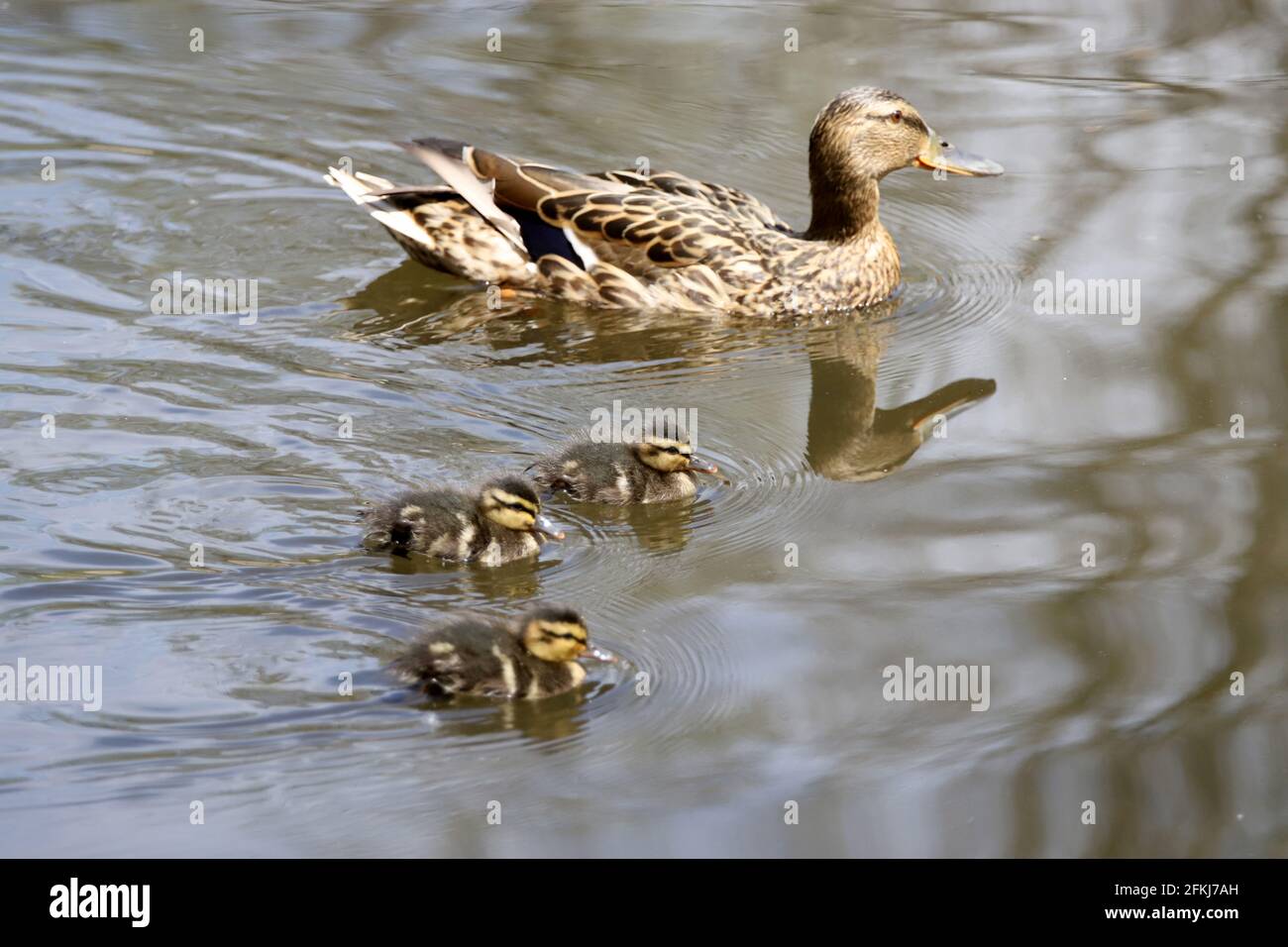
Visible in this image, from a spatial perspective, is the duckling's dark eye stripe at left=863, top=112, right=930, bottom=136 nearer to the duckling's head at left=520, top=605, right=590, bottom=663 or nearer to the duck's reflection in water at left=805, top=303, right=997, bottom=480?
the duck's reflection in water at left=805, top=303, right=997, bottom=480

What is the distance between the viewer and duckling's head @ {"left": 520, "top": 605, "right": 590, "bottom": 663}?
15.4ft

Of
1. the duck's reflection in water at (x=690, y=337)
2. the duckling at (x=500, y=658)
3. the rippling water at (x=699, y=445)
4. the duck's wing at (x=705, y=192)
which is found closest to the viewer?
the rippling water at (x=699, y=445)

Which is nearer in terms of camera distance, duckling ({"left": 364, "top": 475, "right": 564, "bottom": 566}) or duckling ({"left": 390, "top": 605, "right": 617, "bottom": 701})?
duckling ({"left": 390, "top": 605, "right": 617, "bottom": 701})

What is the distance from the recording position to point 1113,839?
430 centimetres

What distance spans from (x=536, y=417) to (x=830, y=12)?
16.8 feet

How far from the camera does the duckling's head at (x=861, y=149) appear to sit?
7812 millimetres

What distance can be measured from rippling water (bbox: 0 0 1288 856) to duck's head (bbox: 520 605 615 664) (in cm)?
13

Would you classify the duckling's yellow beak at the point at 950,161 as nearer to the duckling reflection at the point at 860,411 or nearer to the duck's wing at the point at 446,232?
the duckling reflection at the point at 860,411

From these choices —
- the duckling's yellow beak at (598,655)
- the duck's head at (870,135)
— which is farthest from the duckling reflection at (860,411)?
the duckling's yellow beak at (598,655)

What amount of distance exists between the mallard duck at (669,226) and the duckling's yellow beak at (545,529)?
224 cm

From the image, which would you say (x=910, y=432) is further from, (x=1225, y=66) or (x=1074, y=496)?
(x=1225, y=66)

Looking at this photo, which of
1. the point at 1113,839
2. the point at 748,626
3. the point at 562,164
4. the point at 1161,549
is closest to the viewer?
the point at 1113,839

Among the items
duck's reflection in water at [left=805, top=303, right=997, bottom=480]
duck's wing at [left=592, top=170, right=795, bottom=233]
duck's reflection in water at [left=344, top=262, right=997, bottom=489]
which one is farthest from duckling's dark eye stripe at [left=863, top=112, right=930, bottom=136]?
duck's reflection in water at [left=805, top=303, right=997, bottom=480]

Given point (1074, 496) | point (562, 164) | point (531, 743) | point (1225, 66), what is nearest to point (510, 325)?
point (562, 164)
